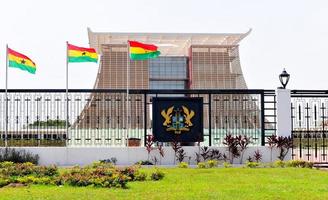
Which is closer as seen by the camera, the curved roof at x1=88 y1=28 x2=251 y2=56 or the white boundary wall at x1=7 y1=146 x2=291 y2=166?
the white boundary wall at x1=7 y1=146 x2=291 y2=166

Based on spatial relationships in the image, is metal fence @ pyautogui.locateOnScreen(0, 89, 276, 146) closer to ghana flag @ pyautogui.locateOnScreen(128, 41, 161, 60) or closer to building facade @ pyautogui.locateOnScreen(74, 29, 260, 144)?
ghana flag @ pyautogui.locateOnScreen(128, 41, 161, 60)

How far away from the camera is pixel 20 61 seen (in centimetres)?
1550

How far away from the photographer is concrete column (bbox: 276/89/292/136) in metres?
15.5

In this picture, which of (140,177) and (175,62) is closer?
(140,177)

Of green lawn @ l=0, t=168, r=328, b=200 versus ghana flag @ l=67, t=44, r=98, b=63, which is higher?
ghana flag @ l=67, t=44, r=98, b=63

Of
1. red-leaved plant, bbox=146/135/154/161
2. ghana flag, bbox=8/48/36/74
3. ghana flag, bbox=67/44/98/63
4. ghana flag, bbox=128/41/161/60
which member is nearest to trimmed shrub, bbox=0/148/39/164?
ghana flag, bbox=8/48/36/74

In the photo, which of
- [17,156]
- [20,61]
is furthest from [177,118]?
[20,61]

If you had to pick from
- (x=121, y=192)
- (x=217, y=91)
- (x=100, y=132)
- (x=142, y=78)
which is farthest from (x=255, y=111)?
(x=142, y=78)

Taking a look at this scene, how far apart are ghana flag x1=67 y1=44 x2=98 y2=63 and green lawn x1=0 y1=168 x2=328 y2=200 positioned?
597 cm

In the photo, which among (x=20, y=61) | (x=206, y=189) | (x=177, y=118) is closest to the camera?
(x=206, y=189)

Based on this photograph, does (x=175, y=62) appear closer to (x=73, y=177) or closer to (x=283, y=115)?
(x=283, y=115)

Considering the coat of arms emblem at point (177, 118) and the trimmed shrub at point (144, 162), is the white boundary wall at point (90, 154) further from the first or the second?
the coat of arms emblem at point (177, 118)

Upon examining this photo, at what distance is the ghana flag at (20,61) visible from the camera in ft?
50.6

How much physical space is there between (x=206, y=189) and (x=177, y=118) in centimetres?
707
